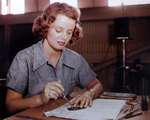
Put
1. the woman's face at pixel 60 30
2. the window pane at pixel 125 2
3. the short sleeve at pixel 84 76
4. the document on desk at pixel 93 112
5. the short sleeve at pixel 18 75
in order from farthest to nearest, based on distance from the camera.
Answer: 1. the window pane at pixel 125 2
2. the short sleeve at pixel 84 76
3. the woman's face at pixel 60 30
4. the short sleeve at pixel 18 75
5. the document on desk at pixel 93 112

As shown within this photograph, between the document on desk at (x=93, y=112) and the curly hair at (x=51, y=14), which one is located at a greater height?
the curly hair at (x=51, y=14)

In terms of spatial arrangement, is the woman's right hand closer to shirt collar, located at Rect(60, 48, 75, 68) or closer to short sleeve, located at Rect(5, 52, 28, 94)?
short sleeve, located at Rect(5, 52, 28, 94)

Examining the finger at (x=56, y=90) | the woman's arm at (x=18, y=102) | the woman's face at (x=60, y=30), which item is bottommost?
the woman's arm at (x=18, y=102)

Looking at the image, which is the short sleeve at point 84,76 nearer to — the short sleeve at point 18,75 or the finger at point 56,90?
the short sleeve at point 18,75

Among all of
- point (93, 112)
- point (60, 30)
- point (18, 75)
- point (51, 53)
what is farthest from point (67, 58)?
point (93, 112)

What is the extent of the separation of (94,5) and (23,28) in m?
2.00

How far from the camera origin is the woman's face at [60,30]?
135 cm

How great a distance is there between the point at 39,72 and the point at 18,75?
0.56 ft

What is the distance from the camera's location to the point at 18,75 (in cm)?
123

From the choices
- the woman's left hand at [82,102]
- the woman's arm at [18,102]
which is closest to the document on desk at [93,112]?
the woman's left hand at [82,102]

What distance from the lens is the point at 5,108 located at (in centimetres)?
121

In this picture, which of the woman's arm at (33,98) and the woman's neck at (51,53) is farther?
the woman's neck at (51,53)

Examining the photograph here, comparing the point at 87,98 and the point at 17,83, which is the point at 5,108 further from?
the point at 87,98

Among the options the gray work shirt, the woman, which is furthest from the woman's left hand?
the gray work shirt
